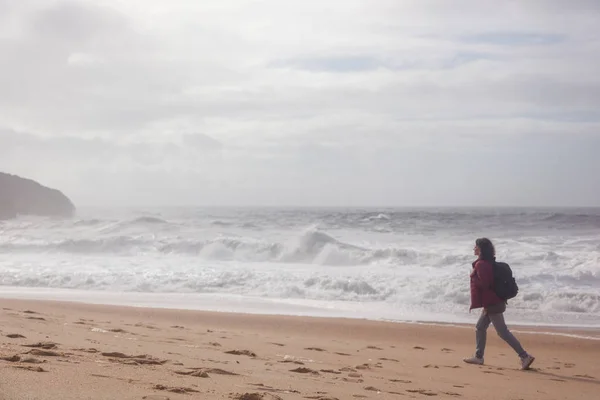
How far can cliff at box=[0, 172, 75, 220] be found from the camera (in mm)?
52200

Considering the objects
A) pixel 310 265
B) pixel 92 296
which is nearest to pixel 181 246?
pixel 310 265

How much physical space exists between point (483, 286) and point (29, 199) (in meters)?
57.5

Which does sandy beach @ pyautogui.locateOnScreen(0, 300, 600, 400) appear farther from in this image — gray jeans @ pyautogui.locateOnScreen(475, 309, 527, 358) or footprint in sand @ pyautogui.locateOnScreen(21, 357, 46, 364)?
gray jeans @ pyautogui.locateOnScreen(475, 309, 527, 358)

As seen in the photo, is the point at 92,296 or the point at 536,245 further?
the point at 536,245

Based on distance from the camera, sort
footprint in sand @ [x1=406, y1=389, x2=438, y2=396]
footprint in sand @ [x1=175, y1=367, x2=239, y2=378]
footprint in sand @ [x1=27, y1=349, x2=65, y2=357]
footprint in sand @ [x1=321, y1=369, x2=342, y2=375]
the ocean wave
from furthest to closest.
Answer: the ocean wave
footprint in sand @ [x1=321, y1=369, x2=342, y2=375]
footprint in sand @ [x1=406, y1=389, x2=438, y2=396]
footprint in sand @ [x1=27, y1=349, x2=65, y2=357]
footprint in sand @ [x1=175, y1=367, x2=239, y2=378]

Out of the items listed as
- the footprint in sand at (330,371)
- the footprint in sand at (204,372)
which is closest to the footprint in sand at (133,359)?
the footprint in sand at (204,372)

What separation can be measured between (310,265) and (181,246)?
6065mm

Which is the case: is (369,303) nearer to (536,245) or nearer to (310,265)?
(310,265)

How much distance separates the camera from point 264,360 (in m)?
6.11

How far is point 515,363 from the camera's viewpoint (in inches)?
293

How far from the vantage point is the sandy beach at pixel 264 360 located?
13.3 feet

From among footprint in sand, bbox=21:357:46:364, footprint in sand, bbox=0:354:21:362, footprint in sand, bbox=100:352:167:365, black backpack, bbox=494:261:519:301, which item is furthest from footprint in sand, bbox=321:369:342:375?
footprint in sand, bbox=0:354:21:362

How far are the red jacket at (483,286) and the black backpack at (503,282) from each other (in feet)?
0.16

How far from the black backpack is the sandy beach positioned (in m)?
0.84
